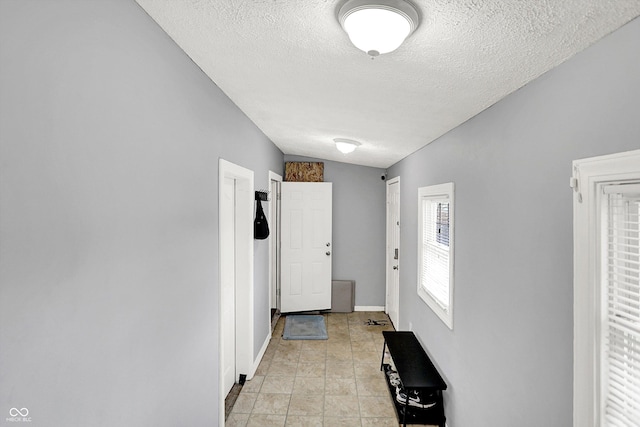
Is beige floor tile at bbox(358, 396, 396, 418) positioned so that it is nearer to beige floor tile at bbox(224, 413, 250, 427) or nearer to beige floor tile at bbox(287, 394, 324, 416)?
beige floor tile at bbox(287, 394, 324, 416)

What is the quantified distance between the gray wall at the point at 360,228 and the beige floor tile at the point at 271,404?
268 cm

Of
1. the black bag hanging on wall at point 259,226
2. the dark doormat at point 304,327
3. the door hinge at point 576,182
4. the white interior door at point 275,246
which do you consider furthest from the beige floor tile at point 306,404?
the door hinge at point 576,182

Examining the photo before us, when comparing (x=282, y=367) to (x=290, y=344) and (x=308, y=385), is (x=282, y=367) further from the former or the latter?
(x=290, y=344)

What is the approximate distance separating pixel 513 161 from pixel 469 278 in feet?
3.07

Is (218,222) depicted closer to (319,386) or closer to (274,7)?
(274,7)

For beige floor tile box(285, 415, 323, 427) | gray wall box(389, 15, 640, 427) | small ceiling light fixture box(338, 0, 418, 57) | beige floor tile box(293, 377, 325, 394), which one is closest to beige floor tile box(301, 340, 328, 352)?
beige floor tile box(293, 377, 325, 394)

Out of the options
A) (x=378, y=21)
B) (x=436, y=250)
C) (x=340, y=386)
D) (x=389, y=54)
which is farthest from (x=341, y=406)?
(x=378, y=21)

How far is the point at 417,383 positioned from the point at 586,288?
170 cm

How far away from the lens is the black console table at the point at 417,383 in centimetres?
259

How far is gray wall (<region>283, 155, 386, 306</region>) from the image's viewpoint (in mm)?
5664

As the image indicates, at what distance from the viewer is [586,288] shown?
1.24 meters

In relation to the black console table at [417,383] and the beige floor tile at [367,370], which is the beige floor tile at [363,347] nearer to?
the beige floor tile at [367,370]

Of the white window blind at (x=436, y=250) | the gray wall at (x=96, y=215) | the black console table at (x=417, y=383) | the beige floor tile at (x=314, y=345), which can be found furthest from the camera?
the beige floor tile at (x=314, y=345)

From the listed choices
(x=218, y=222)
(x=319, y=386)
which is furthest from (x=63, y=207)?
(x=319, y=386)
